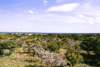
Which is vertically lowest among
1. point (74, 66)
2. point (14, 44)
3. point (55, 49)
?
point (74, 66)

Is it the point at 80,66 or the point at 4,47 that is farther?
the point at 4,47

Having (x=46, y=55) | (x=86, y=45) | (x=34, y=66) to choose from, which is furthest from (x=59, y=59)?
(x=86, y=45)

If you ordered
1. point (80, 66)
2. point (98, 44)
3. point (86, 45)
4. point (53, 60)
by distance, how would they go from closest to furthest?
point (53, 60) < point (80, 66) < point (98, 44) < point (86, 45)

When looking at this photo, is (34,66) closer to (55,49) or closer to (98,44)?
(55,49)

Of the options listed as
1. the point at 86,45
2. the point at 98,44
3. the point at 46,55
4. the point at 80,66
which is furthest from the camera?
the point at 86,45

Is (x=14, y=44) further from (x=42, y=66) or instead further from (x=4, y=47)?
(x=42, y=66)

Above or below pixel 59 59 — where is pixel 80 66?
below

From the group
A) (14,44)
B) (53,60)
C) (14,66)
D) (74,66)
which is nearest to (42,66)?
(53,60)

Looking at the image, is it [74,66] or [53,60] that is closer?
[53,60]

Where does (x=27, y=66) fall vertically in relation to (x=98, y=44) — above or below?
below
